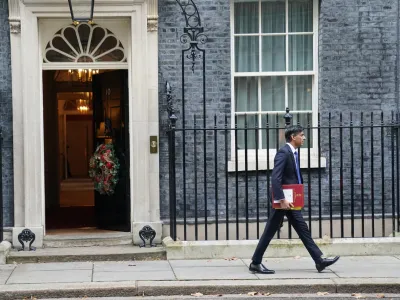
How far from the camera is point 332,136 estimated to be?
11836mm

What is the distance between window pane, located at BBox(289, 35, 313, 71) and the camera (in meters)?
12.0

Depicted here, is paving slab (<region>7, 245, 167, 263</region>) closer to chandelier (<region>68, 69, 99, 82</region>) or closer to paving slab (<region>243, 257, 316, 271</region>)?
paving slab (<region>243, 257, 316, 271</region>)

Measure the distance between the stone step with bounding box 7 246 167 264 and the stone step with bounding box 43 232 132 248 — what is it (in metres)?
0.32

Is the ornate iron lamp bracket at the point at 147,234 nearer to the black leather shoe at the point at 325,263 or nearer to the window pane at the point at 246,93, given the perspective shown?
the window pane at the point at 246,93

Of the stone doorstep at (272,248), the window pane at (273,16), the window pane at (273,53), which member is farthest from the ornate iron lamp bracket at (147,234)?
the window pane at (273,16)

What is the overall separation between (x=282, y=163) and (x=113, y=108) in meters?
3.95

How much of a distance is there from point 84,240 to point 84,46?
2.79 meters

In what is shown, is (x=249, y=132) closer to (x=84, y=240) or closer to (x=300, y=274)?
(x=84, y=240)

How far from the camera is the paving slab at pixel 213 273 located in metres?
9.39

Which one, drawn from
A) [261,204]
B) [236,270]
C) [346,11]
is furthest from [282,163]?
[346,11]

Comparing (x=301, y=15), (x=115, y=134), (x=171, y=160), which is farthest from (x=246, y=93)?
(x=115, y=134)

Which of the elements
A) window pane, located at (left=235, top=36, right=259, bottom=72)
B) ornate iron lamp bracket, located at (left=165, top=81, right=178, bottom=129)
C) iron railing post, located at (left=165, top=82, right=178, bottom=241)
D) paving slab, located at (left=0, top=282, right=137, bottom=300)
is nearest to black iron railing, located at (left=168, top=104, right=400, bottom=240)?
iron railing post, located at (left=165, top=82, right=178, bottom=241)

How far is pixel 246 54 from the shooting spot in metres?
12.0

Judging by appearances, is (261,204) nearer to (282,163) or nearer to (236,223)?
(236,223)
